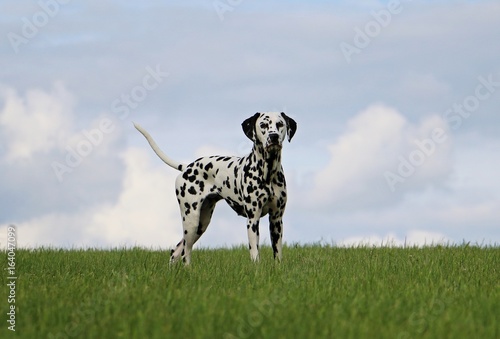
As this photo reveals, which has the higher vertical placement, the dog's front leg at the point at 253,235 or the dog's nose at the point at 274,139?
the dog's nose at the point at 274,139

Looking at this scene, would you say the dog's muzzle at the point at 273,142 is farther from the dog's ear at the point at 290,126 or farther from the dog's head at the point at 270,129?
the dog's ear at the point at 290,126

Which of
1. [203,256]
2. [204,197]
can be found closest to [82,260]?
[203,256]

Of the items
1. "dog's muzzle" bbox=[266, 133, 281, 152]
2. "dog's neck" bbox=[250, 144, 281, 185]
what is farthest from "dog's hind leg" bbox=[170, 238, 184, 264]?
"dog's muzzle" bbox=[266, 133, 281, 152]

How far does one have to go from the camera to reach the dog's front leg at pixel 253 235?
31.1 feet

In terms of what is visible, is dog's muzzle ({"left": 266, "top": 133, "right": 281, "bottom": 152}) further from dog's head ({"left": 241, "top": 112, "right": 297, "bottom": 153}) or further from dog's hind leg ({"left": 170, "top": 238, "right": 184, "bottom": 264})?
dog's hind leg ({"left": 170, "top": 238, "right": 184, "bottom": 264})

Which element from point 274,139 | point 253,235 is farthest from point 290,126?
point 253,235

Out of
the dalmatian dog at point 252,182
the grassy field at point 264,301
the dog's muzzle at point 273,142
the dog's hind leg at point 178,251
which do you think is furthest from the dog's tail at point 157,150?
the dog's muzzle at point 273,142

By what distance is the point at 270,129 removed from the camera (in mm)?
9305

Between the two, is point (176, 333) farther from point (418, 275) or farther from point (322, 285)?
point (418, 275)

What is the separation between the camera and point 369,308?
663 centimetres

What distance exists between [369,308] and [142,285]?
2.54 m

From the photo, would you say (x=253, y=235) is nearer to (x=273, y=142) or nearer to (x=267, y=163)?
(x=267, y=163)

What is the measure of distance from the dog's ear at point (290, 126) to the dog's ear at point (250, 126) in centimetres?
39

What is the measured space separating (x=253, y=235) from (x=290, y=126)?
1577 millimetres
